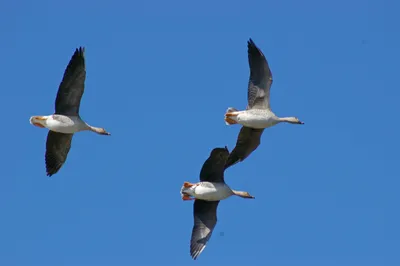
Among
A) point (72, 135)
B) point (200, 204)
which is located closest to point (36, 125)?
point (72, 135)

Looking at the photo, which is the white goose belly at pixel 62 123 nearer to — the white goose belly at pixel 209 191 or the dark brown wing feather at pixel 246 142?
the white goose belly at pixel 209 191

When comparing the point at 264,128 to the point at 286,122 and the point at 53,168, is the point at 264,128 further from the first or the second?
the point at 53,168

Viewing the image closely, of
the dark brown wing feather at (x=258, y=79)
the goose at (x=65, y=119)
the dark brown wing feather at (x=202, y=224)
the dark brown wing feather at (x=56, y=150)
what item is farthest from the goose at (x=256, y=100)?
the dark brown wing feather at (x=56, y=150)

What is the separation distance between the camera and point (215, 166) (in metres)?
44.1

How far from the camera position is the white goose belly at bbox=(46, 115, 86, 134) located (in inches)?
1722

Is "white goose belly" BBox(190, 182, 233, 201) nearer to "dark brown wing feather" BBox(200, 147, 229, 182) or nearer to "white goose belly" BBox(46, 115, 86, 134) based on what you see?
"dark brown wing feather" BBox(200, 147, 229, 182)

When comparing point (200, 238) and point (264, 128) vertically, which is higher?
point (264, 128)

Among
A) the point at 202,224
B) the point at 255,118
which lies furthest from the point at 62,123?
the point at 255,118

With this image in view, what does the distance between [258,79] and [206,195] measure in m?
3.54

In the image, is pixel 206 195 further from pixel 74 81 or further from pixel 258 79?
pixel 74 81

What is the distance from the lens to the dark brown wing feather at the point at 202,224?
4462 cm

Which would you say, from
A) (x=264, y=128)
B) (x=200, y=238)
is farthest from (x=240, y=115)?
(x=200, y=238)

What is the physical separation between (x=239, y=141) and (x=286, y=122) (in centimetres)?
146

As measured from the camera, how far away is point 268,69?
43.7m
